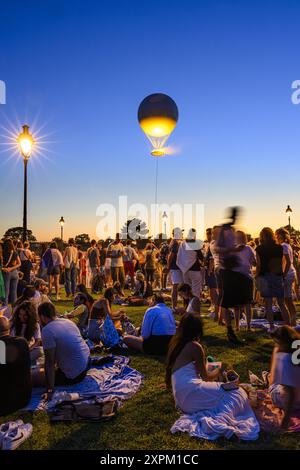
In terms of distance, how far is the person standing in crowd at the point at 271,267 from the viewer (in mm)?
7652

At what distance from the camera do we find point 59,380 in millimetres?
5398

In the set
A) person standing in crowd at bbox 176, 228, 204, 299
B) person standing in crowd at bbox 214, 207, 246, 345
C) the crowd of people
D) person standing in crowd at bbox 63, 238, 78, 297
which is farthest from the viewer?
person standing in crowd at bbox 63, 238, 78, 297

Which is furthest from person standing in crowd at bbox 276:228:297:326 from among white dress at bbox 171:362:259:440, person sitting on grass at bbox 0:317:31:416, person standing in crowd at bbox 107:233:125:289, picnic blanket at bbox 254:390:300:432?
person standing in crowd at bbox 107:233:125:289

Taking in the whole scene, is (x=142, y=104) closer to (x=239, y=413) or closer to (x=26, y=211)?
(x=26, y=211)

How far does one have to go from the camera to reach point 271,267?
770 centimetres

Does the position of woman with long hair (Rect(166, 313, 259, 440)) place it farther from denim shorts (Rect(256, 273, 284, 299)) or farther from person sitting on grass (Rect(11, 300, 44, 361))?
denim shorts (Rect(256, 273, 284, 299))

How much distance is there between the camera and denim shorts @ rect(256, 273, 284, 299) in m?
7.66

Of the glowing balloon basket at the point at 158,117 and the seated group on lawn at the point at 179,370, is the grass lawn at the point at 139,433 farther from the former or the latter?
the glowing balloon basket at the point at 158,117

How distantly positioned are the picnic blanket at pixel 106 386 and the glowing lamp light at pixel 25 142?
7.81m

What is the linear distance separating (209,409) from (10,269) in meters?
7.48

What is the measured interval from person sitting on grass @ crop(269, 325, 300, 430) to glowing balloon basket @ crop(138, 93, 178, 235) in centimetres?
694

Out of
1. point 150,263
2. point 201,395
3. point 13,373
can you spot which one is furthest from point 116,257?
point 201,395
